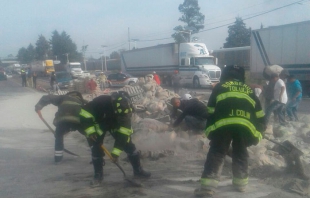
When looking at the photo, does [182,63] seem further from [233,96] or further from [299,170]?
[233,96]

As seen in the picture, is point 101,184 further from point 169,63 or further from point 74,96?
point 169,63

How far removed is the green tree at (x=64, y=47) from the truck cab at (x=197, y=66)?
7076cm

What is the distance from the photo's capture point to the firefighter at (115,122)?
6.43 metres

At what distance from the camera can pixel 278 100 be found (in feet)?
36.5

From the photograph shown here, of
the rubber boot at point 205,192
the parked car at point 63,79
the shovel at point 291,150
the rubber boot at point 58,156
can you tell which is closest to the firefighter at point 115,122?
the rubber boot at point 205,192

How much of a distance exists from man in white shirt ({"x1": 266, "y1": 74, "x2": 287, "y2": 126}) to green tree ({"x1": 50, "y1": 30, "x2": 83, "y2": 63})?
305 ft

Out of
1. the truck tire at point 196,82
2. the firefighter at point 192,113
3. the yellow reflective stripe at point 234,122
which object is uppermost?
the yellow reflective stripe at point 234,122

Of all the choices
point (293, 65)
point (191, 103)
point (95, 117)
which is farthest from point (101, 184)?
point (293, 65)

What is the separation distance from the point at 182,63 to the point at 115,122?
27.8 m

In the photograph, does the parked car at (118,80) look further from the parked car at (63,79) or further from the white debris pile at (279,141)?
the white debris pile at (279,141)

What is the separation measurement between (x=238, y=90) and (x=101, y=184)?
2654 millimetres

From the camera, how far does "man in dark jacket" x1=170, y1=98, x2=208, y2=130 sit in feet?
28.1

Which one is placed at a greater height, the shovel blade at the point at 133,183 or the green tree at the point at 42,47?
the green tree at the point at 42,47

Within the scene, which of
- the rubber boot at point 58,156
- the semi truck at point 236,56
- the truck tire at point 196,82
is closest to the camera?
the rubber boot at point 58,156
